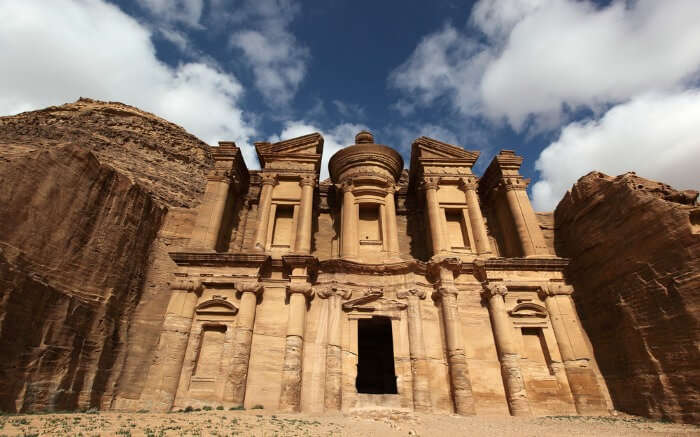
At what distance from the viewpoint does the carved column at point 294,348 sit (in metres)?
11.8

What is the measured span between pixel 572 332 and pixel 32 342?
1853cm

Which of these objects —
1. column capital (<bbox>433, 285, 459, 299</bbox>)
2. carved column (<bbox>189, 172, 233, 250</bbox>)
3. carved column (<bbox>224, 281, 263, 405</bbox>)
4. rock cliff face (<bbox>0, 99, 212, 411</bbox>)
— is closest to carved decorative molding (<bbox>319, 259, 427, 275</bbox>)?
column capital (<bbox>433, 285, 459, 299</bbox>)

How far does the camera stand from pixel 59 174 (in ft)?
42.9

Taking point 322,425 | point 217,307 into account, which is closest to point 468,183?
point 217,307

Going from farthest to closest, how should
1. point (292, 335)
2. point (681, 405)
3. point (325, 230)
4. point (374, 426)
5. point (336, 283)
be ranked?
1. point (325, 230)
2. point (336, 283)
3. point (292, 335)
4. point (681, 405)
5. point (374, 426)

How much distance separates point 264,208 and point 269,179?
6.02 feet

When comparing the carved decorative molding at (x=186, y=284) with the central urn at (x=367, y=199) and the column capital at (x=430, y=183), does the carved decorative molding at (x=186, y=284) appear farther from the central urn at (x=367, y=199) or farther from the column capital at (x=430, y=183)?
the column capital at (x=430, y=183)

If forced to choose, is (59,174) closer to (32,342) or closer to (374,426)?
(32,342)

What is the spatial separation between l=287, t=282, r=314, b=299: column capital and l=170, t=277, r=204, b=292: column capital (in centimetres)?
360

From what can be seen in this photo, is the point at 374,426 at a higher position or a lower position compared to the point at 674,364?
lower

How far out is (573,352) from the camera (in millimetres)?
13250

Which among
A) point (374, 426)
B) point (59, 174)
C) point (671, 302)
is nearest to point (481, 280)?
point (671, 302)

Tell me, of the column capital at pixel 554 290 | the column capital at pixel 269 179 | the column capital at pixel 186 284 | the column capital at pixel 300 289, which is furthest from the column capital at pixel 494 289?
the column capital at pixel 186 284

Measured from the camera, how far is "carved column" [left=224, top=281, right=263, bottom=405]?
39.4ft
